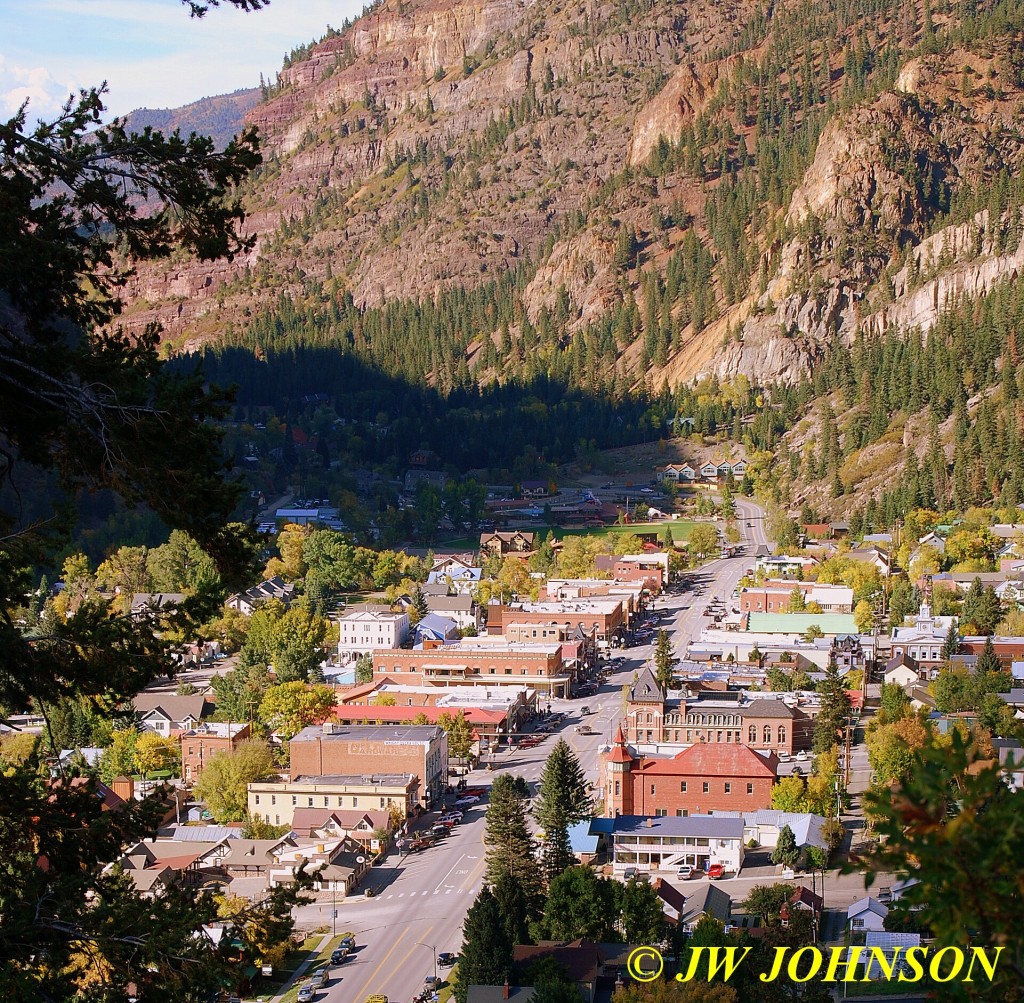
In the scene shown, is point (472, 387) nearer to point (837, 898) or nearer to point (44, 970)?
point (837, 898)

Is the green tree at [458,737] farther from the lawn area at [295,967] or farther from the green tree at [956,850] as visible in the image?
the green tree at [956,850]

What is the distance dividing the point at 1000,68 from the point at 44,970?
7691 inches

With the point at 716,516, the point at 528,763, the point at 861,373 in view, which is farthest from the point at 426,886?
the point at 861,373

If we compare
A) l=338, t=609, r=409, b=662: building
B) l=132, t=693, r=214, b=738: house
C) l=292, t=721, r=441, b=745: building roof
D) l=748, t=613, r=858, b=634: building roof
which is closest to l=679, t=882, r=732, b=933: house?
l=292, t=721, r=441, b=745: building roof

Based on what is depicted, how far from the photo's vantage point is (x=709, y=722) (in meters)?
66.7

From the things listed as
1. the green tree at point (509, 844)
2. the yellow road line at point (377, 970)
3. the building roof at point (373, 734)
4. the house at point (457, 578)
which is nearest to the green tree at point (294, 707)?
the building roof at point (373, 734)

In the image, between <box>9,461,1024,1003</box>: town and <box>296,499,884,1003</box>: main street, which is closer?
<box>296,499,884,1003</box>: main street

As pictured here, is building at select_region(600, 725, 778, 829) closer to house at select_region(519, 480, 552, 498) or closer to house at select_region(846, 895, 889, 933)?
house at select_region(846, 895, 889, 933)

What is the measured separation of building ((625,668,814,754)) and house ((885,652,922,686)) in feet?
34.4

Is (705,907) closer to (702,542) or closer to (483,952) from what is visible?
(483,952)

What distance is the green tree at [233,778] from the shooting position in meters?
60.7

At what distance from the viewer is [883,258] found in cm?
17325

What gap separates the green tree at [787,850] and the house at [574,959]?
1082 cm

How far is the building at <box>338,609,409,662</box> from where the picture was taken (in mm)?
94375
